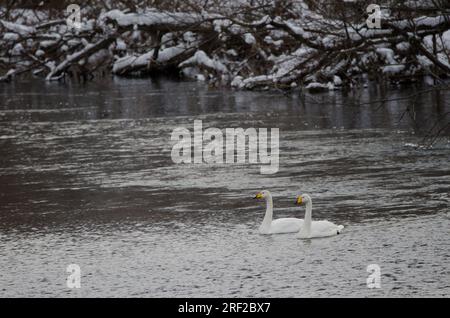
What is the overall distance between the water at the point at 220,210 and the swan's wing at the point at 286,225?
124mm

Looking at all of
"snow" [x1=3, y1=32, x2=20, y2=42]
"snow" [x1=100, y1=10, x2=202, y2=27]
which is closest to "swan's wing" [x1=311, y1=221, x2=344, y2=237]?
"snow" [x1=100, y1=10, x2=202, y2=27]

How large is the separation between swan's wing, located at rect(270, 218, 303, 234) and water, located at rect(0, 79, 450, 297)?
0.12 meters

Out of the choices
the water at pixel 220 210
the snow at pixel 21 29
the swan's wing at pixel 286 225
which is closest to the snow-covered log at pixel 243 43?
the snow at pixel 21 29

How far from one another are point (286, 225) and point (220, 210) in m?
1.47

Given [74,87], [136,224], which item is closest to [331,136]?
[136,224]

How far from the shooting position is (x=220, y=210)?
13.0 meters

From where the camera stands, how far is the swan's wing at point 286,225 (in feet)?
38.3

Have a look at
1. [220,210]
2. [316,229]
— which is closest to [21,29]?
[220,210]

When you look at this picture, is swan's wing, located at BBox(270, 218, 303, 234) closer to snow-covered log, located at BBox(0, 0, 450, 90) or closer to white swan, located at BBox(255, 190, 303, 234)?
white swan, located at BBox(255, 190, 303, 234)

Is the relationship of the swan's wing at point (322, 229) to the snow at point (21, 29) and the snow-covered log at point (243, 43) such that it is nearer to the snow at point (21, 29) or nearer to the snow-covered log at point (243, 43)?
the snow-covered log at point (243, 43)

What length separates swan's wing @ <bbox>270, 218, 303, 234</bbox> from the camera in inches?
460

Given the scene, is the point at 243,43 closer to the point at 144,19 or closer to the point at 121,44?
the point at 144,19

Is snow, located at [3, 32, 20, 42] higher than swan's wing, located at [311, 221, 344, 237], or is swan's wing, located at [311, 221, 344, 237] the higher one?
snow, located at [3, 32, 20, 42]

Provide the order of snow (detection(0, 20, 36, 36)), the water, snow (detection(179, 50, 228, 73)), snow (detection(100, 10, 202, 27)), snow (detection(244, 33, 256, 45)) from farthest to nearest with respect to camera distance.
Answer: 1. snow (detection(0, 20, 36, 36))
2. snow (detection(179, 50, 228, 73))
3. snow (detection(100, 10, 202, 27))
4. snow (detection(244, 33, 256, 45))
5. the water
